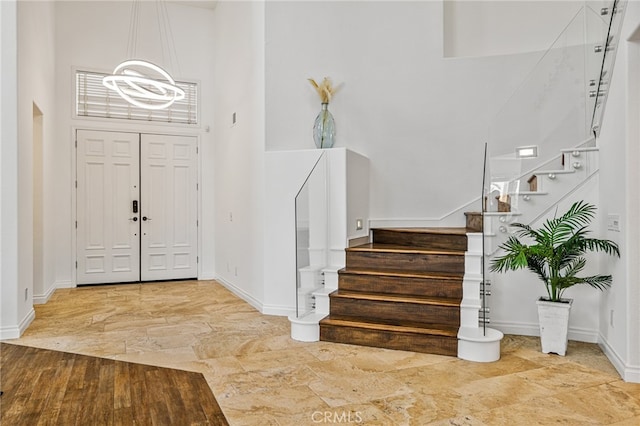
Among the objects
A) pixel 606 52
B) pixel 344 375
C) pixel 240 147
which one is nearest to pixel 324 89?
pixel 240 147

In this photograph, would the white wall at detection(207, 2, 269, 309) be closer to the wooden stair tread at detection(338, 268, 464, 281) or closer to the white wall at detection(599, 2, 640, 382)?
the wooden stair tread at detection(338, 268, 464, 281)

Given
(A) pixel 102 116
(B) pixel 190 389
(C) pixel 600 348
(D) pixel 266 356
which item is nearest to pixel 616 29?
(C) pixel 600 348

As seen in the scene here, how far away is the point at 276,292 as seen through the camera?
5332 millimetres

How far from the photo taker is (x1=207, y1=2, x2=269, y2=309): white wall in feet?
18.5

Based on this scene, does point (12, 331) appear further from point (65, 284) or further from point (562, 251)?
point (562, 251)

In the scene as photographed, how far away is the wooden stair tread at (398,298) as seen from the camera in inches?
159

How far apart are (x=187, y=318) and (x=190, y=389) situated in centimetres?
215

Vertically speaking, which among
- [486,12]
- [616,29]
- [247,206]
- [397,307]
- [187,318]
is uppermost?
[486,12]

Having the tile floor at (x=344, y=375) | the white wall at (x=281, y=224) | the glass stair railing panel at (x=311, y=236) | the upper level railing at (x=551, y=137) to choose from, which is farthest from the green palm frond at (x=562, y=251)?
the white wall at (x=281, y=224)

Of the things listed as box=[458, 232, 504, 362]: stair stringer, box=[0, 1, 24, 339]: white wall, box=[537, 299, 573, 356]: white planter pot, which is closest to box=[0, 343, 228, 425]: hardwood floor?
box=[0, 1, 24, 339]: white wall

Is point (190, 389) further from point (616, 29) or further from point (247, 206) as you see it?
point (616, 29)

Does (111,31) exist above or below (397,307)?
above

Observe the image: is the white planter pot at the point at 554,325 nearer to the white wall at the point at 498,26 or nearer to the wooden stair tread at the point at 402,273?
the wooden stair tread at the point at 402,273

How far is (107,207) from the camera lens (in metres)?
7.37
